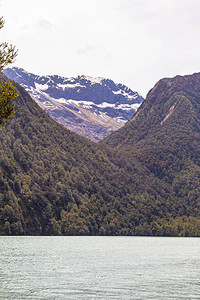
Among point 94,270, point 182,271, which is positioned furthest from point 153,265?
point 94,270

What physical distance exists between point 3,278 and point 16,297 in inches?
841

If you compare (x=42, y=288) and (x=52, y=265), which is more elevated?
(x=42, y=288)

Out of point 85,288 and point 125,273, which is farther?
point 125,273

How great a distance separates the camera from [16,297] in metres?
59.7

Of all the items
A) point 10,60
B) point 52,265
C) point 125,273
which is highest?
point 10,60

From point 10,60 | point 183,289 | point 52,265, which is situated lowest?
point 52,265

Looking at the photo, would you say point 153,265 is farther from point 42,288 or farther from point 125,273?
point 42,288

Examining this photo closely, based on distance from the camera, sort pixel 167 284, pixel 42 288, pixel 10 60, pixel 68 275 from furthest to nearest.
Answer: pixel 68 275
pixel 167 284
pixel 42 288
pixel 10 60

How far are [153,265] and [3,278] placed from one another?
46.3 meters

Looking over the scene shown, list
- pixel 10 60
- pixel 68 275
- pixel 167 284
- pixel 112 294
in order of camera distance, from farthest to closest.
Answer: pixel 68 275 → pixel 167 284 → pixel 112 294 → pixel 10 60

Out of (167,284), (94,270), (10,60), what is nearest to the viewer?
(10,60)

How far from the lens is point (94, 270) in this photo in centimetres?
9725

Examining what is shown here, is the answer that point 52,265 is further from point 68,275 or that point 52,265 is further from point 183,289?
point 183,289

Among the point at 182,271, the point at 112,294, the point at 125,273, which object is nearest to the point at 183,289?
the point at 112,294
